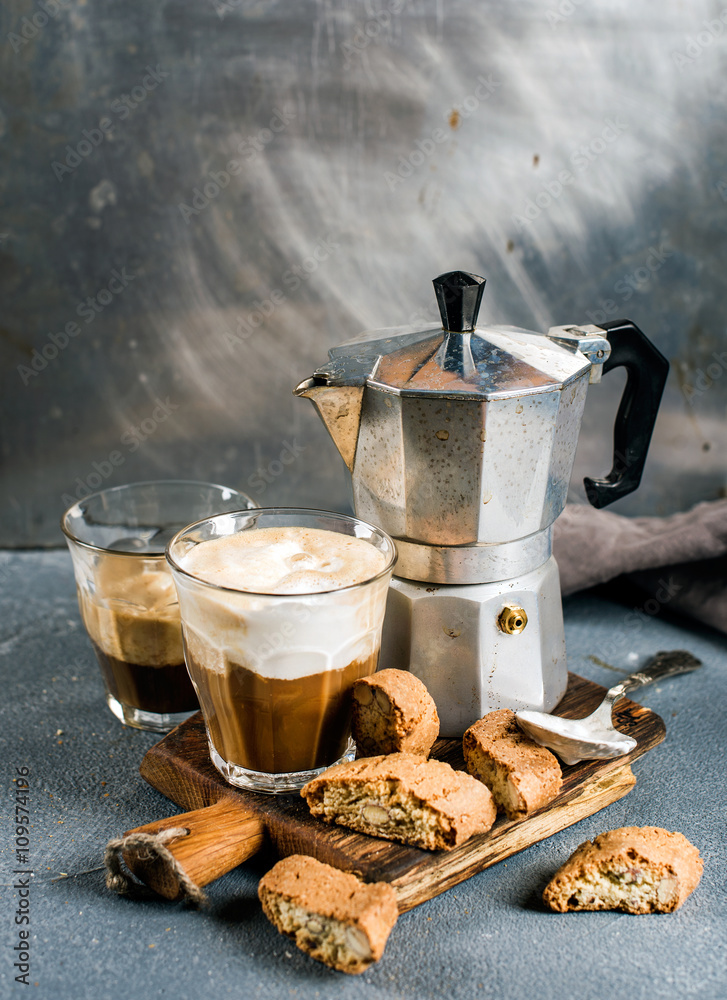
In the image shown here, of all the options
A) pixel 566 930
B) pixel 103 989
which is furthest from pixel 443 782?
pixel 103 989

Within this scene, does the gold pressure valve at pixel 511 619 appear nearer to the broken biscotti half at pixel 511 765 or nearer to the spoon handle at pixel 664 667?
the broken biscotti half at pixel 511 765

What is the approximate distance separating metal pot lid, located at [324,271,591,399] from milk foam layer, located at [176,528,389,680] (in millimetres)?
142

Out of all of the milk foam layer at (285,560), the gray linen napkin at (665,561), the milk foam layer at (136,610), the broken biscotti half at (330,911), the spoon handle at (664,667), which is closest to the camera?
the broken biscotti half at (330,911)

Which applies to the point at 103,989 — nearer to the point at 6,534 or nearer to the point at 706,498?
the point at 6,534

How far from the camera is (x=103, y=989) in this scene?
1.84ft

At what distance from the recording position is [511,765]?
667mm

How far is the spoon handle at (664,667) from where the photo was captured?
902 mm

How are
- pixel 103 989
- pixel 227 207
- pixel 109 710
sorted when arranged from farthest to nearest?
pixel 227 207 → pixel 109 710 → pixel 103 989

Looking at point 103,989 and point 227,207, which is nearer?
point 103,989

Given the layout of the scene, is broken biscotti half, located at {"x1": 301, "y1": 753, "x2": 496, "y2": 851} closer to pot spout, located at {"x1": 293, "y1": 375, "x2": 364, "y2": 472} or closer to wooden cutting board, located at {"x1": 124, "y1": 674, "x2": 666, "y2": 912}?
wooden cutting board, located at {"x1": 124, "y1": 674, "x2": 666, "y2": 912}

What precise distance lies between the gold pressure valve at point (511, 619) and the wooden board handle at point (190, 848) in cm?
26

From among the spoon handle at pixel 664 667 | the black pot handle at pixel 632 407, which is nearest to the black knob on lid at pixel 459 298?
the black pot handle at pixel 632 407

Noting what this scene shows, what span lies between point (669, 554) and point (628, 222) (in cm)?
49

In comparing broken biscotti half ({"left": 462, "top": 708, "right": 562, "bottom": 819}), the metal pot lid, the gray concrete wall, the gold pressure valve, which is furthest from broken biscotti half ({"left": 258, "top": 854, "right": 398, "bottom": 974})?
the gray concrete wall
